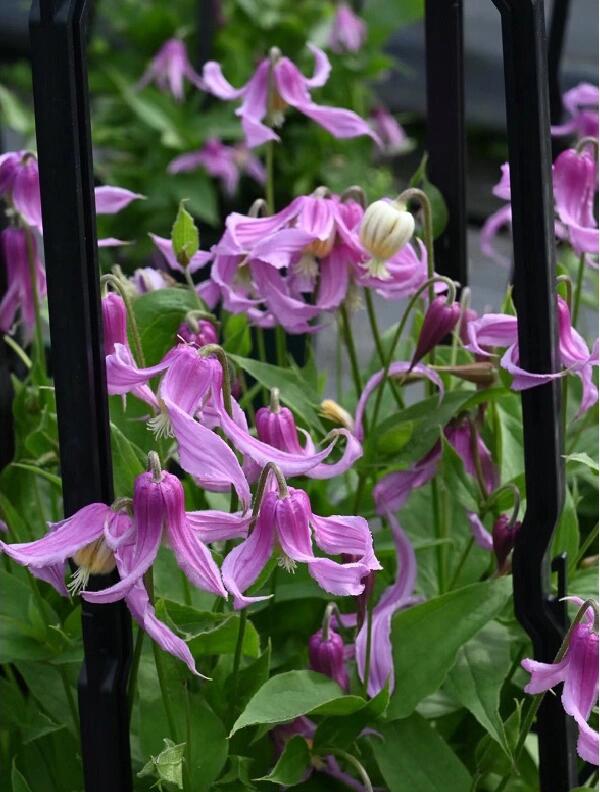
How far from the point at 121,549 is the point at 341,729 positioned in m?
0.17

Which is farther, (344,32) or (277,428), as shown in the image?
(344,32)

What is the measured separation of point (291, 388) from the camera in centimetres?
76

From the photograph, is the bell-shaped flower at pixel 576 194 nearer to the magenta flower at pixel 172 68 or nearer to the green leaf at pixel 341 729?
the green leaf at pixel 341 729

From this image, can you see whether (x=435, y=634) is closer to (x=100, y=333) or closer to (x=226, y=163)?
(x=100, y=333)

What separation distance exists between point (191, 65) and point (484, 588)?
86.5 inches

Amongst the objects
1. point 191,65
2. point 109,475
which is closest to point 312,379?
point 109,475

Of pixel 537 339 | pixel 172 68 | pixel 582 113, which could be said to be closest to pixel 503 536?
pixel 537 339

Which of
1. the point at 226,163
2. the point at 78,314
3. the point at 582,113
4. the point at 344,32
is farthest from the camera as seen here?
the point at 344,32

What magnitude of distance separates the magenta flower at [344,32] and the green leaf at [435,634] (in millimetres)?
2105

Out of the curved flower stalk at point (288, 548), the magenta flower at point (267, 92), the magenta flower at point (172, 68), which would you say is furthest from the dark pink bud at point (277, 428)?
the magenta flower at point (172, 68)

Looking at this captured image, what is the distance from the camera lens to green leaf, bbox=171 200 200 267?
744mm

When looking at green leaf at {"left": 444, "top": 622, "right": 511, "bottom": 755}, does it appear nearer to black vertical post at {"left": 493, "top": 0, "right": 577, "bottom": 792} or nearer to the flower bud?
black vertical post at {"left": 493, "top": 0, "right": 577, "bottom": 792}

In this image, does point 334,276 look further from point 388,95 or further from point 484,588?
point 388,95

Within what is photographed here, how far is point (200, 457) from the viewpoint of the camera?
557 millimetres
